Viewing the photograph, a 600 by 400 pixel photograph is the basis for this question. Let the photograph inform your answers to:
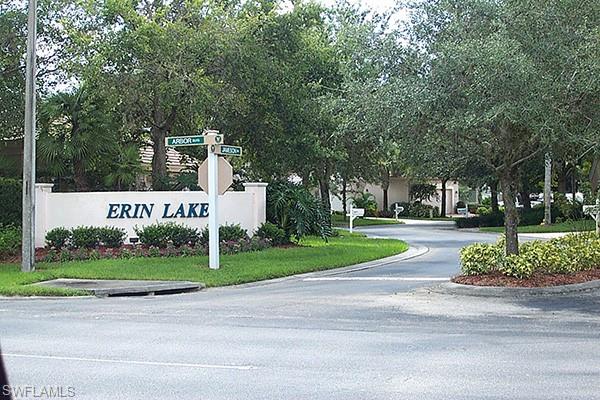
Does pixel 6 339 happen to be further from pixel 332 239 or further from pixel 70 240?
pixel 332 239

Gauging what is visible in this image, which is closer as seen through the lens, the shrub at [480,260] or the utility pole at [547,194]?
the shrub at [480,260]

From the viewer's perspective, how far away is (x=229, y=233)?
75.4 ft

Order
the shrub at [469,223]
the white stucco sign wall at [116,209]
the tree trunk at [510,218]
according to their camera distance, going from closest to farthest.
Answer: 1. the tree trunk at [510,218]
2. the white stucco sign wall at [116,209]
3. the shrub at [469,223]

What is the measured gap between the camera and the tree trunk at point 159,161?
25.1m

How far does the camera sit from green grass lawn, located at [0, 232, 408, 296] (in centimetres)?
1731

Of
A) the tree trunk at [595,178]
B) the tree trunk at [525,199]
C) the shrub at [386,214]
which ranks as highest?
the tree trunk at [595,178]

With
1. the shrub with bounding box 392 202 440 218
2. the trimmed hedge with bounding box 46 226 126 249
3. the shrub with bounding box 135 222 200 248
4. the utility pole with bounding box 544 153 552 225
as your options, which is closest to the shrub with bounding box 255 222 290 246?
the shrub with bounding box 135 222 200 248

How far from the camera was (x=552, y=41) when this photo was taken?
12891 millimetres

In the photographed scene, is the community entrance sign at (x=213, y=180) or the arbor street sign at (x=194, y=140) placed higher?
the arbor street sign at (x=194, y=140)

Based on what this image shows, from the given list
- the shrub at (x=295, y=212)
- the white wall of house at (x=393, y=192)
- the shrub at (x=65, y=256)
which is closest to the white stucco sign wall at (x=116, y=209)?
the shrub at (x=65, y=256)

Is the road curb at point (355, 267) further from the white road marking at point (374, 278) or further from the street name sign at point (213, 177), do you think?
the street name sign at point (213, 177)

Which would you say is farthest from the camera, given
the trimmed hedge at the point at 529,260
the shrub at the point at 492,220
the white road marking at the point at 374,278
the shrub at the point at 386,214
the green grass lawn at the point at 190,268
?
the shrub at the point at 386,214

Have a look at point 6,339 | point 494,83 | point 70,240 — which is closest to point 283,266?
point 70,240

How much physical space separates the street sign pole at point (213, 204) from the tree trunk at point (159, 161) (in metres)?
6.16
